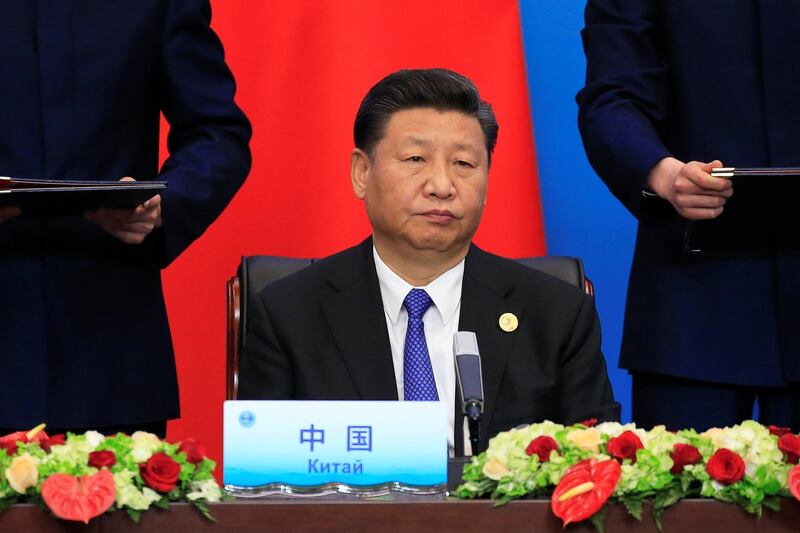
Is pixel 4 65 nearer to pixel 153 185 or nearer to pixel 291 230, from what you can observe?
pixel 153 185

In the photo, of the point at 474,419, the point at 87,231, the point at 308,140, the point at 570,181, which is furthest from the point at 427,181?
the point at 570,181

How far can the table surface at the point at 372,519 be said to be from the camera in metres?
1.34

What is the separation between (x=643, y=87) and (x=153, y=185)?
84 centimetres

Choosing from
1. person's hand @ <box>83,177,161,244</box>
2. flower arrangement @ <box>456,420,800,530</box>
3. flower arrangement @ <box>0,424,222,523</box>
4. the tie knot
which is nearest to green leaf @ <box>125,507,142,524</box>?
flower arrangement @ <box>0,424,222,523</box>

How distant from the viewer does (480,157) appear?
2191mm

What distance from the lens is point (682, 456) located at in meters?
1.43

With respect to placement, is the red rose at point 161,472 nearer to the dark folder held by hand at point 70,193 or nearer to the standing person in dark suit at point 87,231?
the dark folder held by hand at point 70,193

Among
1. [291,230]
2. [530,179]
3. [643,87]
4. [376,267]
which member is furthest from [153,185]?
[530,179]

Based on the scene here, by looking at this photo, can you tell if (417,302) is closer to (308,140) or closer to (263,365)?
(263,365)

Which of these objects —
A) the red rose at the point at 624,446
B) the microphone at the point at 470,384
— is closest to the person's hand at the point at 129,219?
the microphone at the point at 470,384

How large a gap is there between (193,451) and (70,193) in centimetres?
47

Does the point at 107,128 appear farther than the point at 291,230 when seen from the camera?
No

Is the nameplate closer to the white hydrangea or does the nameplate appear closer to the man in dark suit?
the white hydrangea

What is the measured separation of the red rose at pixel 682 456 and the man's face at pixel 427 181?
75cm
